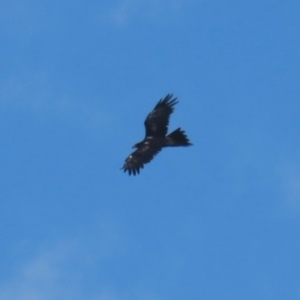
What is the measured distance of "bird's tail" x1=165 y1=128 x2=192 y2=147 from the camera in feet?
101

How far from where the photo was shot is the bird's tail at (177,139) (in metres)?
30.7

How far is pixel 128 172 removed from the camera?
32.3 meters

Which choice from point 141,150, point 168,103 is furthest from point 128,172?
point 168,103

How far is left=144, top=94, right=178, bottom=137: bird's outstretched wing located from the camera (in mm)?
31844

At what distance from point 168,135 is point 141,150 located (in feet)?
4.89

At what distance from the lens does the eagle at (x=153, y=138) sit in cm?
3170

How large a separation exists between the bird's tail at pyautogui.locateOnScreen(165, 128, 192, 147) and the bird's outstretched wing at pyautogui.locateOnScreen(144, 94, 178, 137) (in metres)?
0.71

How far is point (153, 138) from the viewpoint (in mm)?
31828

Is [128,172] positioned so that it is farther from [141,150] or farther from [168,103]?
[168,103]

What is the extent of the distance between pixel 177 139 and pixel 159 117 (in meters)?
1.55

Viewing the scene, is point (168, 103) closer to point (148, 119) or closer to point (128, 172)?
point (148, 119)

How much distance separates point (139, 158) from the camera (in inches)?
1268

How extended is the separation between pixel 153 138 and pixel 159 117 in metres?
0.91

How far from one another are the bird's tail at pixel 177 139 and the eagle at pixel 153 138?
7cm
